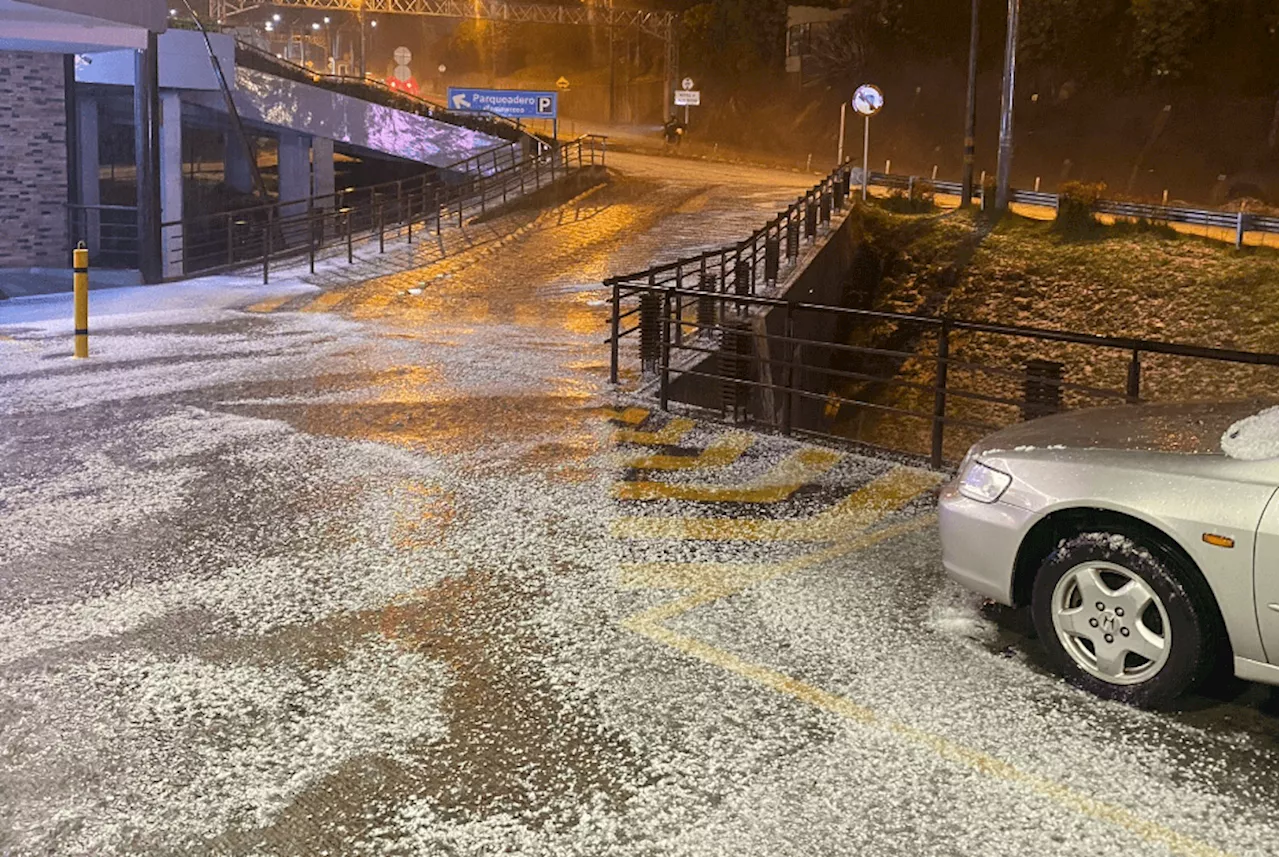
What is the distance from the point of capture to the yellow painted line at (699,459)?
954cm

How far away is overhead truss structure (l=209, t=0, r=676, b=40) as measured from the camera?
58.3m

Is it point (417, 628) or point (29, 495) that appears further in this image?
point (29, 495)

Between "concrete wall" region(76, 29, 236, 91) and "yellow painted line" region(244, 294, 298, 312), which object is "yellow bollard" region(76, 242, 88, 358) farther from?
"concrete wall" region(76, 29, 236, 91)

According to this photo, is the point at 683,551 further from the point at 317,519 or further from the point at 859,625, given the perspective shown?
the point at 317,519

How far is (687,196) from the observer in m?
35.7

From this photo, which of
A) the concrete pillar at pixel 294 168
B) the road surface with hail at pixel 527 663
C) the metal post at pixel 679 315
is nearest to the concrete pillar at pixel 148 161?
the metal post at pixel 679 315

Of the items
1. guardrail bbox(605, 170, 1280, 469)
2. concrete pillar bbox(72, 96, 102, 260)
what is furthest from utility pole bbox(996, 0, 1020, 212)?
concrete pillar bbox(72, 96, 102, 260)

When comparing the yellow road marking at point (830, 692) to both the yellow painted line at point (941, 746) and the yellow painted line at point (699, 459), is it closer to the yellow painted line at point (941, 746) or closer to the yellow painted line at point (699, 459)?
the yellow painted line at point (941, 746)

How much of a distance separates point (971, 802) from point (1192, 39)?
181 ft

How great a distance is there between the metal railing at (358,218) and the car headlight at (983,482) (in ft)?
66.1

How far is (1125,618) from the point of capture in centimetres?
515

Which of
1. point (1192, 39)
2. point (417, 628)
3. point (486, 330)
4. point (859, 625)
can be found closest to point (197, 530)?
point (417, 628)

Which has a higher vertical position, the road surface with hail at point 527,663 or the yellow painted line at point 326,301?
the yellow painted line at point 326,301

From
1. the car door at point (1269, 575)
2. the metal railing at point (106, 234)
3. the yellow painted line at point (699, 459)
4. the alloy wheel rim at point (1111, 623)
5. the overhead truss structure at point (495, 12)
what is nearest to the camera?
the car door at point (1269, 575)
